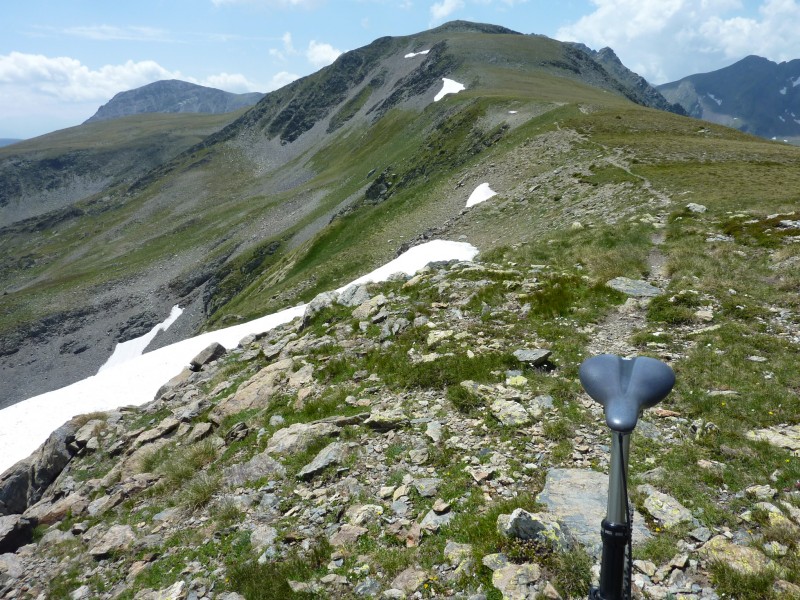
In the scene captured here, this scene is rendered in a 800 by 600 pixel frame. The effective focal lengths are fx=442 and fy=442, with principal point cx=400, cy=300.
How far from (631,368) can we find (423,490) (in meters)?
5.33

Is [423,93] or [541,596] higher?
[423,93]

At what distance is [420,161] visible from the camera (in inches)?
2606

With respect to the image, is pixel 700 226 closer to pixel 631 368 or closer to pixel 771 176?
pixel 771 176

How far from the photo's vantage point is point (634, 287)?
16.2m

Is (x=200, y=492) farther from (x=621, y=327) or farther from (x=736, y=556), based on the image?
(x=621, y=327)

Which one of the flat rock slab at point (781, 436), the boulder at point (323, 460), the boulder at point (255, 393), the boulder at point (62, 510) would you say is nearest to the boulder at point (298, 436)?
the boulder at point (323, 460)

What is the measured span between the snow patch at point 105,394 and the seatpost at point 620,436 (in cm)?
2073

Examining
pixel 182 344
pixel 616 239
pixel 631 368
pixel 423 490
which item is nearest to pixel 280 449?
pixel 423 490

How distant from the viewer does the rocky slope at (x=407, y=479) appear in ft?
20.9

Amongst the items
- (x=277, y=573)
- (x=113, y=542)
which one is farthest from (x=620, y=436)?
(x=113, y=542)

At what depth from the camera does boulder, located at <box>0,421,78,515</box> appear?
17.7 m

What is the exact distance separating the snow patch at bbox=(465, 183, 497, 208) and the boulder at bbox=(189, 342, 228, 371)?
26504mm

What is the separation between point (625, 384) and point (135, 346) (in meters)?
93.2

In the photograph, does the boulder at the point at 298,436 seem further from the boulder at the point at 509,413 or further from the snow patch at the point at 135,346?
the snow patch at the point at 135,346
